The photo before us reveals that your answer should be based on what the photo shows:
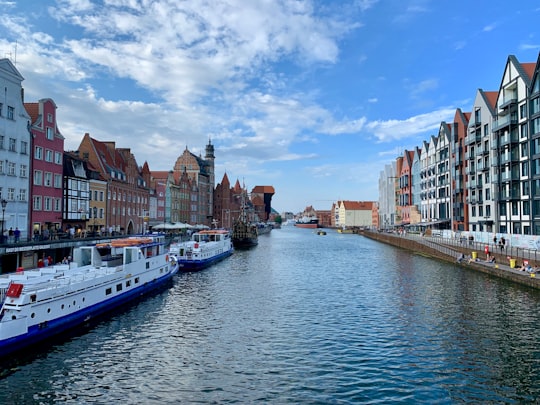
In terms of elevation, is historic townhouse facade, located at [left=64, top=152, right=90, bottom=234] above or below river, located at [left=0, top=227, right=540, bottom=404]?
above

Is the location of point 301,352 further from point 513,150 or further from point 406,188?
point 406,188

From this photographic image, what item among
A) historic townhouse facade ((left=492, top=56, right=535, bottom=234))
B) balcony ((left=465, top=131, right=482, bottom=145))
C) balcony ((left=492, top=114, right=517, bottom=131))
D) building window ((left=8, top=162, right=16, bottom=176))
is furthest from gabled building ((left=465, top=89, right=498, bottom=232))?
building window ((left=8, top=162, right=16, bottom=176))

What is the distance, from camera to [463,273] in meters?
50.9

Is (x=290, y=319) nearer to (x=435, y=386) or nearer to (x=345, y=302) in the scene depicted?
(x=345, y=302)

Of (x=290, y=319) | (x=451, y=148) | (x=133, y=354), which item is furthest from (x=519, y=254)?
(x=451, y=148)

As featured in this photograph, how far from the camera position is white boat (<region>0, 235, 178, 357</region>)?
21812 millimetres

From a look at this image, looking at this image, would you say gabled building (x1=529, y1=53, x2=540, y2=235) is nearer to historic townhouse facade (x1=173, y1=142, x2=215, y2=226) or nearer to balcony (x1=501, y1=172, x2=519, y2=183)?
balcony (x1=501, y1=172, x2=519, y2=183)

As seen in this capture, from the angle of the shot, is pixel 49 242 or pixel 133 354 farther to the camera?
pixel 49 242

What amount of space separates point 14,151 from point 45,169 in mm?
6261

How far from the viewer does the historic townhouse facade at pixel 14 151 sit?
47844 mm

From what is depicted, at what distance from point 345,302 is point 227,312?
10464 mm

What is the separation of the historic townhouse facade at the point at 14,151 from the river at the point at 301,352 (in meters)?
25.0

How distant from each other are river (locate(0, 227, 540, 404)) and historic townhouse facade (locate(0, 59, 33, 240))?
2499cm

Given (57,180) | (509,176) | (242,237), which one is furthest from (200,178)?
(509,176)
